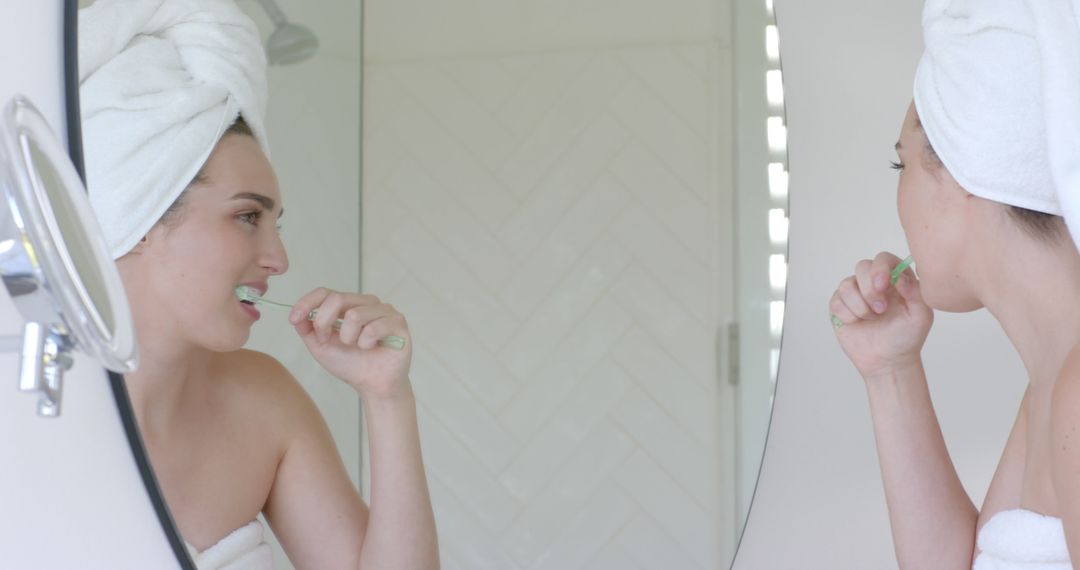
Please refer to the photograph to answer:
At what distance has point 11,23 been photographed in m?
0.75

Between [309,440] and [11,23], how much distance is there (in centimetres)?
36

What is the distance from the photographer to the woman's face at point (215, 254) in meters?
0.79

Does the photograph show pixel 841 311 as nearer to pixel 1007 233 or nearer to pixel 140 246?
pixel 1007 233

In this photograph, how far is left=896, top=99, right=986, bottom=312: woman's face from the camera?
89cm

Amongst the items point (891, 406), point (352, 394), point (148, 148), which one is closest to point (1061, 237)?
point (891, 406)

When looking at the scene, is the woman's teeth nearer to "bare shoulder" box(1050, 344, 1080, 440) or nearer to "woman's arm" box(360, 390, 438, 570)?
"woman's arm" box(360, 390, 438, 570)

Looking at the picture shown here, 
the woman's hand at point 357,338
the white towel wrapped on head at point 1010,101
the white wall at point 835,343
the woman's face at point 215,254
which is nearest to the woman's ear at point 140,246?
the woman's face at point 215,254

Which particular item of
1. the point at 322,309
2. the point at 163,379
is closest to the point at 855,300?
the point at 322,309

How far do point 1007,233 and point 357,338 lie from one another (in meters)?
0.50

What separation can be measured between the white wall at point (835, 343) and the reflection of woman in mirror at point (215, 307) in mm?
516

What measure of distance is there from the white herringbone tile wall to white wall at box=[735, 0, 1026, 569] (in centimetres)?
18

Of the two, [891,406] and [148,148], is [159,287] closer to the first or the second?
[148,148]

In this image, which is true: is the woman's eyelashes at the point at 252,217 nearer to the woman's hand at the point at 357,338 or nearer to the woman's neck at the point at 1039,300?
the woman's hand at the point at 357,338

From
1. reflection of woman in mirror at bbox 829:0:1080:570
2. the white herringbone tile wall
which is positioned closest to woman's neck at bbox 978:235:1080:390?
reflection of woman in mirror at bbox 829:0:1080:570
